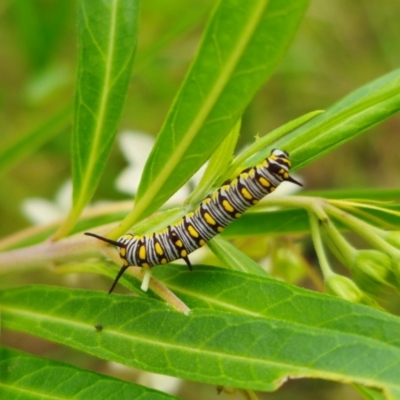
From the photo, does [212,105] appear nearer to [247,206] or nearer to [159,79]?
[247,206]

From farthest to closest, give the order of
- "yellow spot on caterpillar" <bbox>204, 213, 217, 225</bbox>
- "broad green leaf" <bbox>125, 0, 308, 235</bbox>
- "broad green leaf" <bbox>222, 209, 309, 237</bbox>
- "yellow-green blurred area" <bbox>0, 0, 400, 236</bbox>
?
"yellow-green blurred area" <bbox>0, 0, 400, 236</bbox>
"broad green leaf" <bbox>222, 209, 309, 237</bbox>
"yellow spot on caterpillar" <bbox>204, 213, 217, 225</bbox>
"broad green leaf" <bbox>125, 0, 308, 235</bbox>

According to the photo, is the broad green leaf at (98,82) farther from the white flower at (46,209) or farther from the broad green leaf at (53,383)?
the white flower at (46,209)

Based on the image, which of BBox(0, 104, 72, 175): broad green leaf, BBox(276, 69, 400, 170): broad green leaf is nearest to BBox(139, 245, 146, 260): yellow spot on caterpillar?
BBox(276, 69, 400, 170): broad green leaf

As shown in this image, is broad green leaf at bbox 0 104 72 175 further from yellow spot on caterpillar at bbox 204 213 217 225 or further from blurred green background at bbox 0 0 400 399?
yellow spot on caterpillar at bbox 204 213 217 225

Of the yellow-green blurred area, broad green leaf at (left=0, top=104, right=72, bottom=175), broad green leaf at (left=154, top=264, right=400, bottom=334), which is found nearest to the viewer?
broad green leaf at (left=154, top=264, right=400, bottom=334)

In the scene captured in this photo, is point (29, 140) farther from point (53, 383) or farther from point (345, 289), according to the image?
point (345, 289)

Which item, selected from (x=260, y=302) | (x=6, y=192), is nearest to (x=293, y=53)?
(x=6, y=192)

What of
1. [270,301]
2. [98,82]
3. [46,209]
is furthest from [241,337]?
[46,209]
